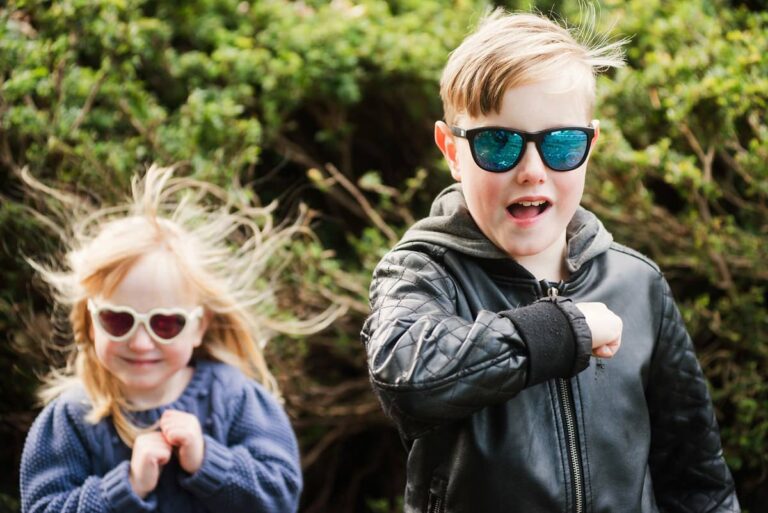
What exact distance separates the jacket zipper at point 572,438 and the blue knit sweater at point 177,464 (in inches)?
43.0

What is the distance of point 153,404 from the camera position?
9.16 feet

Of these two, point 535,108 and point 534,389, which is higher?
point 535,108

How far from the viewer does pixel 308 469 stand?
442 centimetres

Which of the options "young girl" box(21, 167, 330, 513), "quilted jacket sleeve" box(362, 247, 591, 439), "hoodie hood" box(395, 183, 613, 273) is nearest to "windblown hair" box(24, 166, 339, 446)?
"young girl" box(21, 167, 330, 513)

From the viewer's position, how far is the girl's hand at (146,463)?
2578 millimetres

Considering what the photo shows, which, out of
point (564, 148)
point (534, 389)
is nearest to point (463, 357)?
point (534, 389)

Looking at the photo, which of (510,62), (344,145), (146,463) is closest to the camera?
(510,62)

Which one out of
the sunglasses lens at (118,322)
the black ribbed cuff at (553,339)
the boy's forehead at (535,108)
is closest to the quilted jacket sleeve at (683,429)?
the black ribbed cuff at (553,339)

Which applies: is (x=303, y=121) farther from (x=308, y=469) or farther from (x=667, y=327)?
(x=667, y=327)

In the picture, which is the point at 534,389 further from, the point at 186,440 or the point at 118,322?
the point at 118,322

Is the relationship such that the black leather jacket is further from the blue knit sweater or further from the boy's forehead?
the blue knit sweater

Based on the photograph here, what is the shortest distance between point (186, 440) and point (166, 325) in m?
0.33

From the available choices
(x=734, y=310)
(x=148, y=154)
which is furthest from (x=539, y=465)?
(x=148, y=154)

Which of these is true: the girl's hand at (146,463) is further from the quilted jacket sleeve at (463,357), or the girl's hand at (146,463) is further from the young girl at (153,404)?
the quilted jacket sleeve at (463,357)
